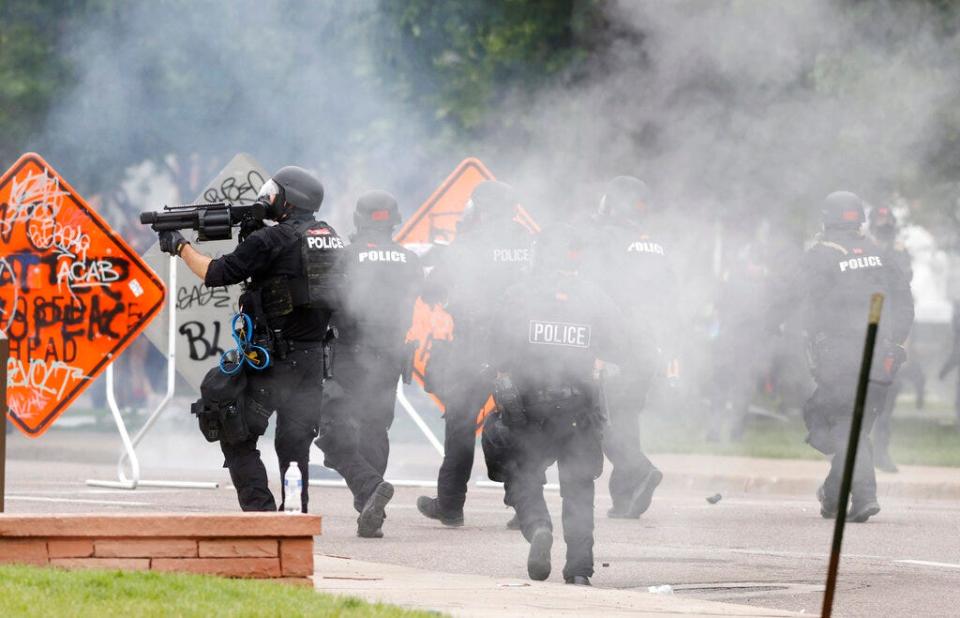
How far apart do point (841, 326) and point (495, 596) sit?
192 inches

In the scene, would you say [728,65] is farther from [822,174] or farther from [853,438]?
[853,438]

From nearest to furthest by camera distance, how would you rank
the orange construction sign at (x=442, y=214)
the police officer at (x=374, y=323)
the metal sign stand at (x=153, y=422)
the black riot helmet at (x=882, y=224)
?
the police officer at (x=374, y=323) < the metal sign stand at (x=153, y=422) < the orange construction sign at (x=442, y=214) < the black riot helmet at (x=882, y=224)

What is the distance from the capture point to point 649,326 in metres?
11.7

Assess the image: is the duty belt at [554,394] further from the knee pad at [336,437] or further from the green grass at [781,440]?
the green grass at [781,440]

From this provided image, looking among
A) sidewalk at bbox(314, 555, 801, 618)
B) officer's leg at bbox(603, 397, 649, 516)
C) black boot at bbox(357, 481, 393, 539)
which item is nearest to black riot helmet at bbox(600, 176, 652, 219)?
officer's leg at bbox(603, 397, 649, 516)

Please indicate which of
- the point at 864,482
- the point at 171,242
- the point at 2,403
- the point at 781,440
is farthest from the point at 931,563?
the point at 781,440

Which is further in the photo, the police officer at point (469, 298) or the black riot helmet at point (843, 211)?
the black riot helmet at point (843, 211)

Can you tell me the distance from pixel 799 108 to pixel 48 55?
11990 mm

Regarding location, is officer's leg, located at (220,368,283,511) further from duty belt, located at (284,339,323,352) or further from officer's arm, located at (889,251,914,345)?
officer's arm, located at (889,251,914,345)

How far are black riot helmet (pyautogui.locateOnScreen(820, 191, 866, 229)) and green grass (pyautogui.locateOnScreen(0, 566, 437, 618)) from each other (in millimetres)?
5627

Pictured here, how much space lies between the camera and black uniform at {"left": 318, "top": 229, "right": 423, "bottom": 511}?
10812mm

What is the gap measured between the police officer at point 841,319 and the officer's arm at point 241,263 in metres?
4.00

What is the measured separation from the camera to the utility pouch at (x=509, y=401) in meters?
8.59

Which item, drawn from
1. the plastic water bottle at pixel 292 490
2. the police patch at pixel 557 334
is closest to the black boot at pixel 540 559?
the police patch at pixel 557 334
